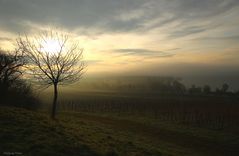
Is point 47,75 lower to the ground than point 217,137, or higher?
higher

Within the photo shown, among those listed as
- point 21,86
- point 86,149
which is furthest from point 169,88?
point 86,149

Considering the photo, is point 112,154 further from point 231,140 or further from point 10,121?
point 231,140

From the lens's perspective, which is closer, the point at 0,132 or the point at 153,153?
the point at 0,132

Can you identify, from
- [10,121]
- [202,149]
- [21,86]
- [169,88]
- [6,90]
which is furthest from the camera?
[169,88]

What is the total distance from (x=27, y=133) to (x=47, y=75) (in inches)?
490

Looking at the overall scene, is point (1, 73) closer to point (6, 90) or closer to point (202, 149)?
point (6, 90)

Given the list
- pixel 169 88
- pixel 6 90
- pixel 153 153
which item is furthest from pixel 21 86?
pixel 169 88

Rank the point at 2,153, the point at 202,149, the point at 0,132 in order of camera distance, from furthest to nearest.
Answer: the point at 202,149
the point at 0,132
the point at 2,153

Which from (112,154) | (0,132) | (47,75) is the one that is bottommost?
(112,154)

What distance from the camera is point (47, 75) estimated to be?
2481 cm

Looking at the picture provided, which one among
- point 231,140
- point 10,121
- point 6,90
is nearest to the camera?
point 10,121

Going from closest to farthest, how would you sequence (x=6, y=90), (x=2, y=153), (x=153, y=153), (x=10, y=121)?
(x=2, y=153) < (x=153, y=153) < (x=10, y=121) < (x=6, y=90)

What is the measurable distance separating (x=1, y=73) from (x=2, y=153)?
2562 centimetres

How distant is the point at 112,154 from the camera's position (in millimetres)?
11352
